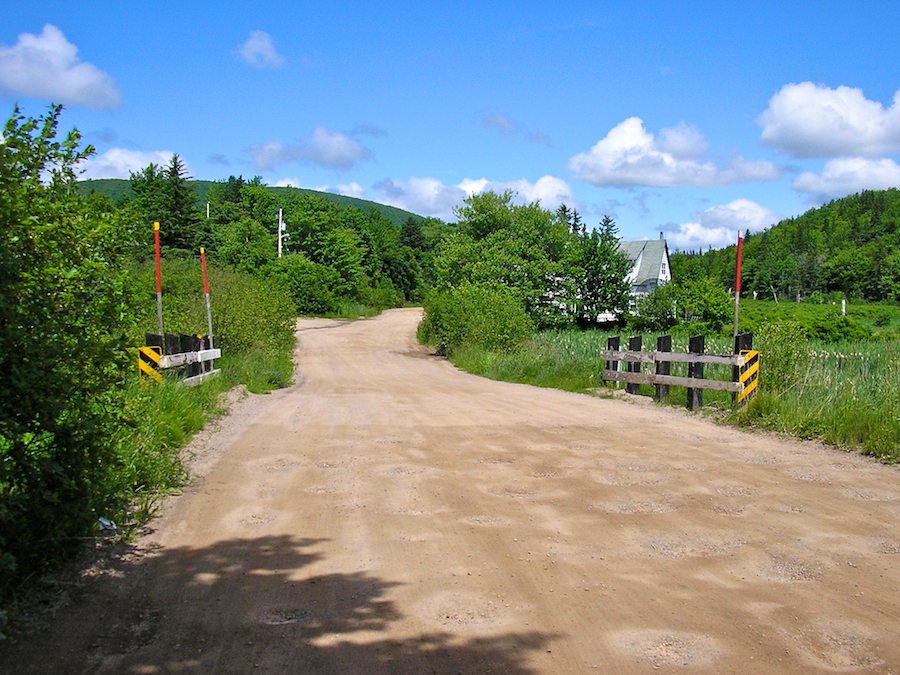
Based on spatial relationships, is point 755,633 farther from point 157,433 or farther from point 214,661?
point 157,433

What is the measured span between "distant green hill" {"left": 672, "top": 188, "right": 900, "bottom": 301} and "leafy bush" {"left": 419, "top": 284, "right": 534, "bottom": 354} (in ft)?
190

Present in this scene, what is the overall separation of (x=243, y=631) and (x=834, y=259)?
140710mm

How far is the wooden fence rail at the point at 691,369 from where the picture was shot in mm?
11727

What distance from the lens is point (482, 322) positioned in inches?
1047

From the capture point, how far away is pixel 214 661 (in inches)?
Answer: 141

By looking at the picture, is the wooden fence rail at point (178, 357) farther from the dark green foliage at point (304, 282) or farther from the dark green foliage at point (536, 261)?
the dark green foliage at point (304, 282)

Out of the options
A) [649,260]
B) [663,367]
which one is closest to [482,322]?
[663,367]

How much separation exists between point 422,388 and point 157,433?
940 cm

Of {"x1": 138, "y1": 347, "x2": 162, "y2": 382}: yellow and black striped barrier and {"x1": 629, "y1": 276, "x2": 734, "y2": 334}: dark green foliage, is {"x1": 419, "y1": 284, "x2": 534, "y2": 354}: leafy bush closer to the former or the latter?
{"x1": 138, "y1": 347, "x2": 162, "y2": 382}: yellow and black striped barrier

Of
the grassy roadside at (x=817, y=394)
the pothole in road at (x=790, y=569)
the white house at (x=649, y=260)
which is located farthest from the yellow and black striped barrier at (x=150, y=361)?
the white house at (x=649, y=260)

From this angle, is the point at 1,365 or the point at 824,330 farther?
the point at 824,330

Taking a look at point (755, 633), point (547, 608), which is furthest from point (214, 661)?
point (755, 633)

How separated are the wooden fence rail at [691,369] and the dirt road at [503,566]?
2.80m

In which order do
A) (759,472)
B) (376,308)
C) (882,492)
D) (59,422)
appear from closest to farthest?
(59,422) → (882,492) → (759,472) → (376,308)
